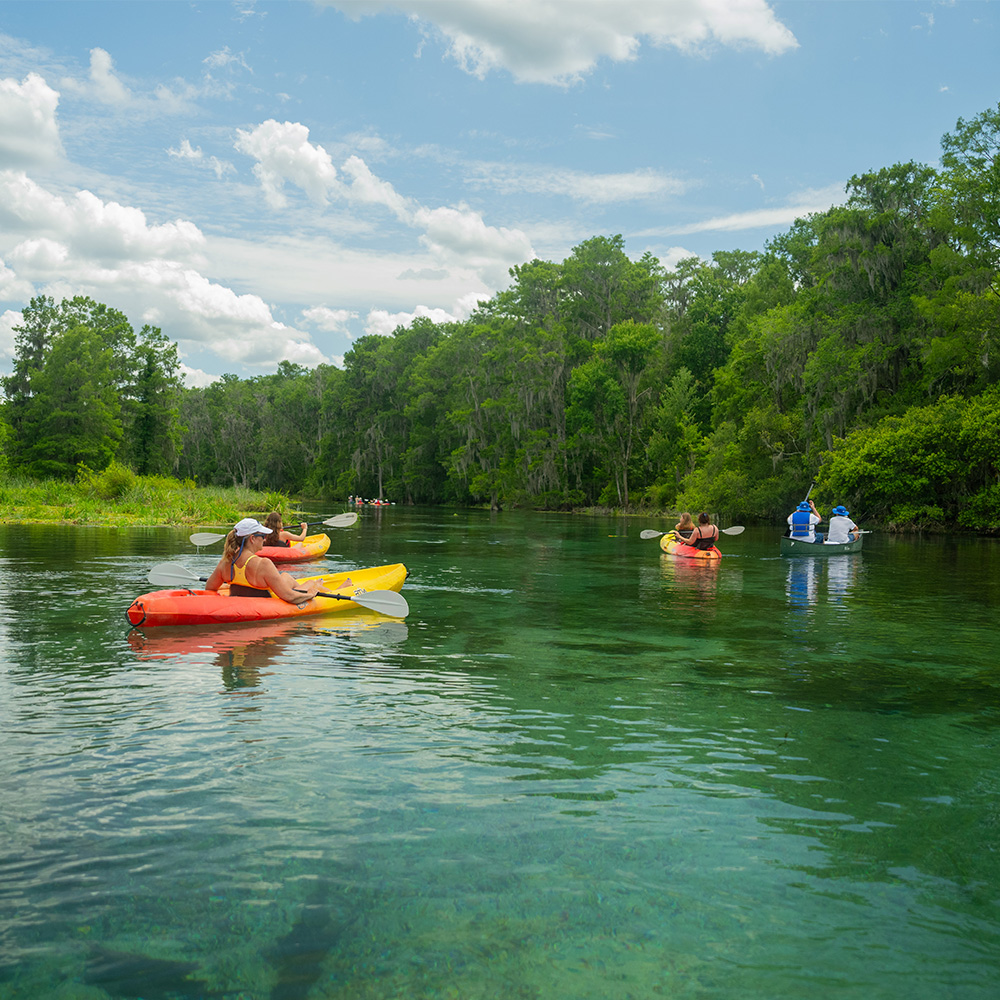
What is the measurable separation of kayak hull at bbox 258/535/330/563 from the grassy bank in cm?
1136

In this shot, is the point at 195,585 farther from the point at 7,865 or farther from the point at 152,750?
the point at 7,865

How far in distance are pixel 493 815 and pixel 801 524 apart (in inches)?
740

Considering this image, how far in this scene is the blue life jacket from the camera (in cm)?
2166

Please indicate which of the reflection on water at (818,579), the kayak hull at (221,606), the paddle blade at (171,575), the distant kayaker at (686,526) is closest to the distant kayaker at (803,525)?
the reflection on water at (818,579)

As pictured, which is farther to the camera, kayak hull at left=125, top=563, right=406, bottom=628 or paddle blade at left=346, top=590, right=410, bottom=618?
paddle blade at left=346, top=590, right=410, bottom=618

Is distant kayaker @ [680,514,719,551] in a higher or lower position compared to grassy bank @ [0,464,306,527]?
lower

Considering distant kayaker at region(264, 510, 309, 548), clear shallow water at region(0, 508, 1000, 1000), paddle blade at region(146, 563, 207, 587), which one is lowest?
clear shallow water at region(0, 508, 1000, 1000)

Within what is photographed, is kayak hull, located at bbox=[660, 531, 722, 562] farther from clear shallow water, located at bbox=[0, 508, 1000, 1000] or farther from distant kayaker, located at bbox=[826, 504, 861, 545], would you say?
clear shallow water, located at bbox=[0, 508, 1000, 1000]

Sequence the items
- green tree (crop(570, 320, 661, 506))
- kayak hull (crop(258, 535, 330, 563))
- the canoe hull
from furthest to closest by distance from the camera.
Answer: green tree (crop(570, 320, 661, 506))
the canoe hull
kayak hull (crop(258, 535, 330, 563))

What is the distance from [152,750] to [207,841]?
5.09ft

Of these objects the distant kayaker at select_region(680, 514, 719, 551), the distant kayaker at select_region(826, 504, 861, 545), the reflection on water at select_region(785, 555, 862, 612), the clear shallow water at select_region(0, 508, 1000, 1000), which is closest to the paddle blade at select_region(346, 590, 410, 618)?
the clear shallow water at select_region(0, 508, 1000, 1000)

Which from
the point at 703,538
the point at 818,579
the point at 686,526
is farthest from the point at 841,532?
the point at 818,579

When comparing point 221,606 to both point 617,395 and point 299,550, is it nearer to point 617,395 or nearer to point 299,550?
point 299,550

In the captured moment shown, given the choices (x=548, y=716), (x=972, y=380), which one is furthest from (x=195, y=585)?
(x=972, y=380)
